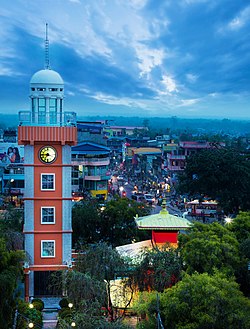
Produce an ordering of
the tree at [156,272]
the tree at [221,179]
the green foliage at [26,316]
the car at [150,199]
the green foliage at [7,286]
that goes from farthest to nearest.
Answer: the car at [150,199] < the tree at [221,179] < the tree at [156,272] < the green foliage at [26,316] < the green foliage at [7,286]

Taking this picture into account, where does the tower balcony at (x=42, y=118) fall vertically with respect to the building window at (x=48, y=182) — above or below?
above

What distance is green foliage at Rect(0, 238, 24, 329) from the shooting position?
59.9 ft

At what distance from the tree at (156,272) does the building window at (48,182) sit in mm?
7052

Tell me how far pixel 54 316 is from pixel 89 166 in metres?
39.3

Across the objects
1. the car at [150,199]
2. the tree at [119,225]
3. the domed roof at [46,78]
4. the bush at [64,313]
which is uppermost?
the domed roof at [46,78]

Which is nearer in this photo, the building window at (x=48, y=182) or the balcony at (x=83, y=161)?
the building window at (x=48, y=182)

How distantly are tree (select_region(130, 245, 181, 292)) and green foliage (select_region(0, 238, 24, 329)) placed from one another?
15.8 feet

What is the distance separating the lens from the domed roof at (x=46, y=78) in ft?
87.2

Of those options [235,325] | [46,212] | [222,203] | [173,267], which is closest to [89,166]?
[222,203]

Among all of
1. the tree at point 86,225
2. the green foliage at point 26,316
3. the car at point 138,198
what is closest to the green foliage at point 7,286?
the green foliage at point 26,316

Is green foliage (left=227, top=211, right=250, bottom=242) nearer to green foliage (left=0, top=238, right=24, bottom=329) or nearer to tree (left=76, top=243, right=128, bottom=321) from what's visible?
tree (left=76, top=243, right=128, bottom=321)

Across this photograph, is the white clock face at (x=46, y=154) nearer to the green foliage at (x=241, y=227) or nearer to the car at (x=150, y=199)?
the green foliage at (x=241, y=227)

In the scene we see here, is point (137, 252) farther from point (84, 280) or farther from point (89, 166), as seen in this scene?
point (89, 166)

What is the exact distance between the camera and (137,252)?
Result: 85.5ft
